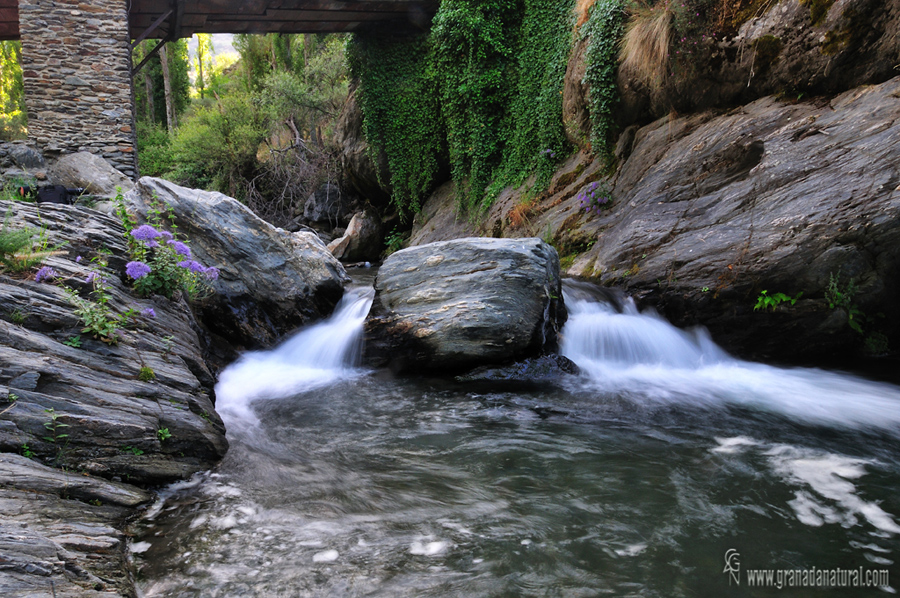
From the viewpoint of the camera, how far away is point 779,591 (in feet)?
7.57

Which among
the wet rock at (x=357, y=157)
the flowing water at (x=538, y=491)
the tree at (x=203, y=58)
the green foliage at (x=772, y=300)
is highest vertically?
the tree at (x=203, y=58)

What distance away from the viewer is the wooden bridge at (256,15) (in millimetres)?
12367

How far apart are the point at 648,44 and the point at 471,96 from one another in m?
5.37

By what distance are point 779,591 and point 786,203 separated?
4.88 meters

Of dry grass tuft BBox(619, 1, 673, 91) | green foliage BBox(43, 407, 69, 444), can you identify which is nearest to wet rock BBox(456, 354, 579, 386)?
green foliage BBox(43, 407, 69, 444)

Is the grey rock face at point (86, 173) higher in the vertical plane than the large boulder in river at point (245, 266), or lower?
higher

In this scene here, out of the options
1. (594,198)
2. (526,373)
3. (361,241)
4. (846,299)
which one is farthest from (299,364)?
(361,241)

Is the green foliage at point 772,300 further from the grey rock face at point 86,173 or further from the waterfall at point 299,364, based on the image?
the grey rock face at point 86,173

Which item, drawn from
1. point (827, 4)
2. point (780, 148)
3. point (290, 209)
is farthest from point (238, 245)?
point (290, 209)

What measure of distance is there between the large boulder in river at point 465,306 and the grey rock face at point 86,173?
871 cm

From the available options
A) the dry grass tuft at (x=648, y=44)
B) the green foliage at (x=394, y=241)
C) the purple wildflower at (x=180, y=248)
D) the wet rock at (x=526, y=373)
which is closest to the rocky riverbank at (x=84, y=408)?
the purple wildflower at (x=180, y=248)

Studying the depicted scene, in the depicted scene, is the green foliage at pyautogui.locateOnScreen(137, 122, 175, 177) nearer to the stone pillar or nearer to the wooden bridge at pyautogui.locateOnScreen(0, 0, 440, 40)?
the wooden bridge at pyautogui.locateOnScreen(0, 0, 440, 40)

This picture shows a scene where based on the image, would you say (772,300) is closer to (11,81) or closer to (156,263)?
(156,263)

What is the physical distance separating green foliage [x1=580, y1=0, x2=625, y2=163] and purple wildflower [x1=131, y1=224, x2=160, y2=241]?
7249mm
